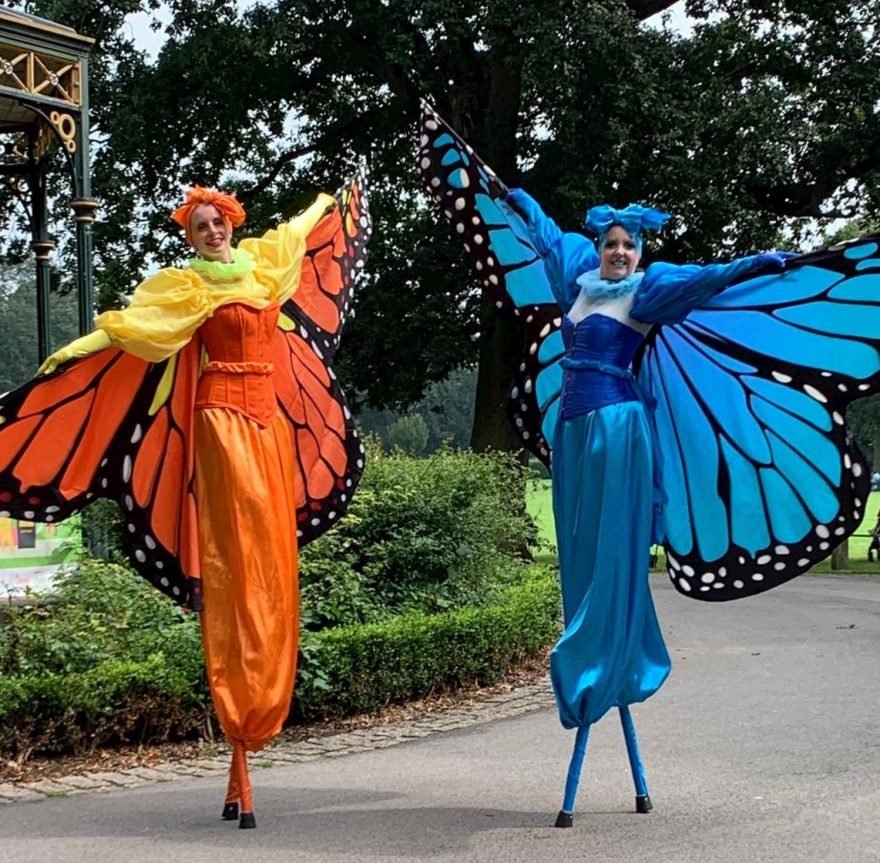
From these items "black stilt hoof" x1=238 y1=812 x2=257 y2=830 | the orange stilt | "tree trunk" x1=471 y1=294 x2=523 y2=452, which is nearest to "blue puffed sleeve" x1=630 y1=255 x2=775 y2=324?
the orange stilt

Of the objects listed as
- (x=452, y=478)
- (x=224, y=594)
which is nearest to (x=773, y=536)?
(x=224, y=594)

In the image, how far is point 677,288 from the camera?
4.54m

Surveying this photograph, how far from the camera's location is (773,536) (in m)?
4.80

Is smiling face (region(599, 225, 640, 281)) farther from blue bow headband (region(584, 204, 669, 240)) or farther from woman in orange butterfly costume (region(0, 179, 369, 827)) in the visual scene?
woman in orange butterfly costume (region(0, 179, 369, 827))

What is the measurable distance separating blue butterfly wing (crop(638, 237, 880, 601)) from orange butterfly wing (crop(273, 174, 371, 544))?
55.1 inches

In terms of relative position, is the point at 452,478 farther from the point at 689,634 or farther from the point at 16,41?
the point at 16,41

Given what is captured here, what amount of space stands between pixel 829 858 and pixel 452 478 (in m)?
5.12

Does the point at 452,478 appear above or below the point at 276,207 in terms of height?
below

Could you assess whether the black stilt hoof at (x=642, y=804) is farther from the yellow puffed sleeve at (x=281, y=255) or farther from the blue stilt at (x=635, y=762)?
the yellow puffed sleeve at (x=281, y=255)

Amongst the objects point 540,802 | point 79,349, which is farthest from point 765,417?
point 79,349

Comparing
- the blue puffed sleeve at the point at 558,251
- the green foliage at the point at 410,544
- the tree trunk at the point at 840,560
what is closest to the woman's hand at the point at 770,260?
the blue puffed sleeve at the point at 558,251

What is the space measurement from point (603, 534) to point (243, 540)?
1333 mm

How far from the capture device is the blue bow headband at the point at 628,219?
15.5 ft

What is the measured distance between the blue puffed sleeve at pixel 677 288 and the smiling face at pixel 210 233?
1.60 metres
